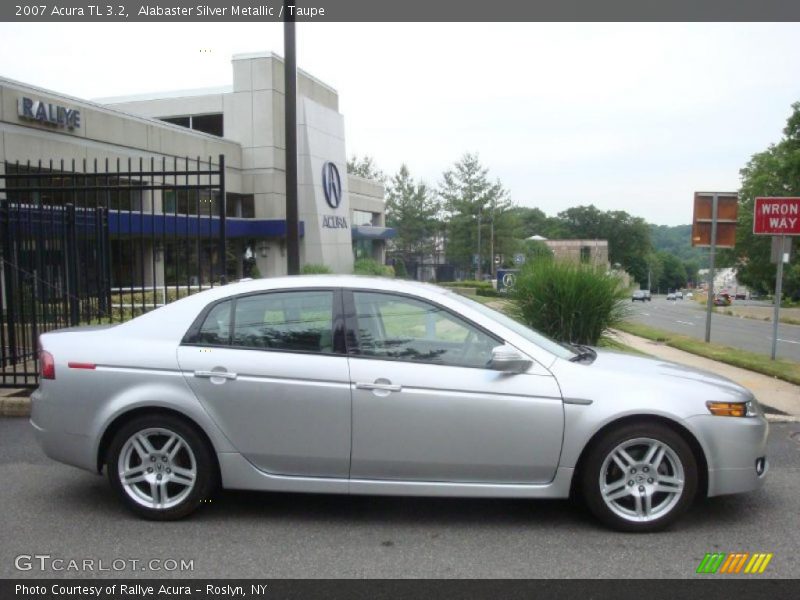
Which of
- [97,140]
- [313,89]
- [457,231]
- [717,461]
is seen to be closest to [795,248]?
[457,231]

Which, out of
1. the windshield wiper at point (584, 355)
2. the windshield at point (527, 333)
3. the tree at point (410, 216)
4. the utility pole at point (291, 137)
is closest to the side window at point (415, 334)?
the windshield at point (527, 333)

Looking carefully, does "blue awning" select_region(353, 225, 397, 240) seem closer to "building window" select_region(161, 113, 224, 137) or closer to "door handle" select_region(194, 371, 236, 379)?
"building window" select_region(161, 113, 224, 137)

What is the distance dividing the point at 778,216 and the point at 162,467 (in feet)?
36.2

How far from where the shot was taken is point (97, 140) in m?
26.4

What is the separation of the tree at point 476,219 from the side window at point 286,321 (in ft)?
190

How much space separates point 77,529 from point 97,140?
25.2 metres

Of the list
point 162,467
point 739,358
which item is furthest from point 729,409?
point 739,358

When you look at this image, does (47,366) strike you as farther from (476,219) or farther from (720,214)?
(476,219)

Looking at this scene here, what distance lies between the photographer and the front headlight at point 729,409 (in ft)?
13.7

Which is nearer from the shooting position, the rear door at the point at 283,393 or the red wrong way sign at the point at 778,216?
the rear door at the point at 283,393

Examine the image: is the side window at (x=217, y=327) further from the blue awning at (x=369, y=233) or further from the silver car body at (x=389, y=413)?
the blue awning at (x=369, y=233)

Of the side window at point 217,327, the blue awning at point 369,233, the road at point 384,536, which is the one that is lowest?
the road at point 384,536

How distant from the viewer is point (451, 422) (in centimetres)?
414

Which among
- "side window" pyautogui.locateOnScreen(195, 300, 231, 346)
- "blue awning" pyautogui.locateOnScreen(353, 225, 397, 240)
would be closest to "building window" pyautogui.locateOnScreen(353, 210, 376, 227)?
"blue awning" pyautogui.locateOnScreen(353, 225, 397, 240)
